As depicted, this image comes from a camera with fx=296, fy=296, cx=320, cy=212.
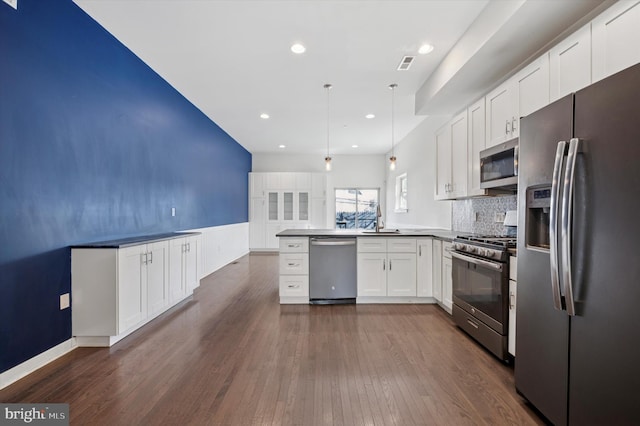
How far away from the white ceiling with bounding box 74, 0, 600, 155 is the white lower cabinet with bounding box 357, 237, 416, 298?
78.3 inches

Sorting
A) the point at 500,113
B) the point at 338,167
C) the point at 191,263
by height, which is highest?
the point at 338,167

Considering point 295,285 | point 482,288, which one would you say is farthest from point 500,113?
point 295,285

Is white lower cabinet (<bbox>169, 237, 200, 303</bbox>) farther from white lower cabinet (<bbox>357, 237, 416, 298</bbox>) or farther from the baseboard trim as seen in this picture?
white lower cabinet (<bbox>357, 237, 416, 298</bbox>)

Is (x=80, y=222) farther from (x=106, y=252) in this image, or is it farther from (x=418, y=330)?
(x=418, y=330)

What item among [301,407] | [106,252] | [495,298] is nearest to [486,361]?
[495,298]

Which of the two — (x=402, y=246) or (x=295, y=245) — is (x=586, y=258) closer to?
(x=402, y=246)

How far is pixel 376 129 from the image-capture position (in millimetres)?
6504

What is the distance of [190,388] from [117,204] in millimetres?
2141

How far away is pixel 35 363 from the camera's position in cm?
227

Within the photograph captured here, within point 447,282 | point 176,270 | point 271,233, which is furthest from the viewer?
point 271,233

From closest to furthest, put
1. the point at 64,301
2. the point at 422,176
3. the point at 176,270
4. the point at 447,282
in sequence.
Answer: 1. the point at 64,301
2. the point at 447,282
3. the point at 176,270
4. the point at 422,176

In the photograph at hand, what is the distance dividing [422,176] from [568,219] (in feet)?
15.2

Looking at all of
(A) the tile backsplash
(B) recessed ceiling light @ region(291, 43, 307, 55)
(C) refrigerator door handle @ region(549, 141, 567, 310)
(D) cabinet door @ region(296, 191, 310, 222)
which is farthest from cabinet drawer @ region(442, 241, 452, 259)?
(D) cabinet door @ region(296, 191, 310, 222)

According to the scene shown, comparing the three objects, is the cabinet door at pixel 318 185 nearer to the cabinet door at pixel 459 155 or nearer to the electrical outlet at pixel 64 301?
the cabinet door at pixel 459 155
